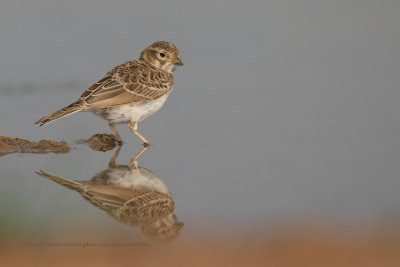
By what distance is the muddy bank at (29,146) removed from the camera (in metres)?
9.27

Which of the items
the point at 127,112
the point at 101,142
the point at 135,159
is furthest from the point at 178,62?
the point at 135,159

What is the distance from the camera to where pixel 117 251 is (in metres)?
5.32

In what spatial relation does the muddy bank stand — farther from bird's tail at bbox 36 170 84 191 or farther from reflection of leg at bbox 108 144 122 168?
bird's tail at bbox 36 170 84 191

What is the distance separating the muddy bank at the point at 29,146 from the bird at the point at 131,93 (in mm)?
346

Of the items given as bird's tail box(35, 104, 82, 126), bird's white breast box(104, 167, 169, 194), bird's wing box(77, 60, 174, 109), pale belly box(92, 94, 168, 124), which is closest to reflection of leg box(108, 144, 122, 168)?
bird's white breast box(104, 167, 169, 194)

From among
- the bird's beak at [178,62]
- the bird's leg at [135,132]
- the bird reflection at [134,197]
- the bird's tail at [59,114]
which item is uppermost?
the bird's beak at [178,62]

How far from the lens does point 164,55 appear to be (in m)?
11.2

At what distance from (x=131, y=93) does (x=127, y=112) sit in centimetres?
34

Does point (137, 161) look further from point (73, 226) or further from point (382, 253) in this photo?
point (382, 253)

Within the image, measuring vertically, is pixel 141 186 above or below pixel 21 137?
below

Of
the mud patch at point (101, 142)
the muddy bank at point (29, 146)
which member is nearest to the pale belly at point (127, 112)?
the mud patch at point (101, 142)

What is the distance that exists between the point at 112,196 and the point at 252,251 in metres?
2.11

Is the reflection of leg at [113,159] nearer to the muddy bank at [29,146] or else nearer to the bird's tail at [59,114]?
the muddy bank at [29,146]

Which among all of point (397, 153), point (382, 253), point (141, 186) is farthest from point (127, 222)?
point (397, 153)
